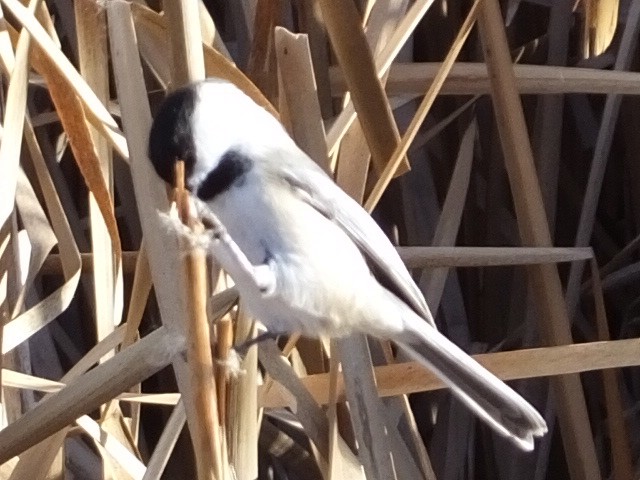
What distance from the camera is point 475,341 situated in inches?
60.1

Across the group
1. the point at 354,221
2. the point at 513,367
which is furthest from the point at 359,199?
the point at 513,367

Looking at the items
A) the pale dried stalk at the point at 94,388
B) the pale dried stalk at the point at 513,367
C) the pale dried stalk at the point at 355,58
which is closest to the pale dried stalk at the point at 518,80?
the pale dried stalk at the point at 355,58

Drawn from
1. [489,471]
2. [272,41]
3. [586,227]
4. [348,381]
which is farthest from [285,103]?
[489,471]

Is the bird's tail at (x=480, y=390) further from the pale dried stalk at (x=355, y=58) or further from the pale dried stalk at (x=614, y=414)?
the pale dried stalk at (x=614, y=414)

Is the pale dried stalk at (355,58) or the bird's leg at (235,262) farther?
the pale dried stalk at (355,58)

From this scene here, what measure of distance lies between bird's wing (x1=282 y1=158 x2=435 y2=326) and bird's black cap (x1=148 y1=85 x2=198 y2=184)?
136 millimetres

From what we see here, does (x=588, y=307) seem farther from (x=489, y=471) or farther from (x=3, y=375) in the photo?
(x=3, y=375)

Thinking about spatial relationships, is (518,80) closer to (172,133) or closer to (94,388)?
(172,133)

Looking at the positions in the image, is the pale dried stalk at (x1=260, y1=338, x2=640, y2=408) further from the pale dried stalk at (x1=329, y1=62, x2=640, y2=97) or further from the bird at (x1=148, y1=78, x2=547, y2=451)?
the pale dried stalk at (x1=329, y1=62, x2=640, y2=97)

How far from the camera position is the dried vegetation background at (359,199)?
0.94 m

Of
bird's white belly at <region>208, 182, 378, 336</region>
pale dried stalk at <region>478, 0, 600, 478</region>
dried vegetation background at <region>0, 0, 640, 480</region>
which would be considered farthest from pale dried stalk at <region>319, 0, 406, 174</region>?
pale dried stalk at <region>478, 0, 600, 478</region>

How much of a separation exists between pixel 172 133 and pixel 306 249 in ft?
0.60

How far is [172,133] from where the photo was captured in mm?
919

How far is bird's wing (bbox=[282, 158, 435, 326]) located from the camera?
103cm
